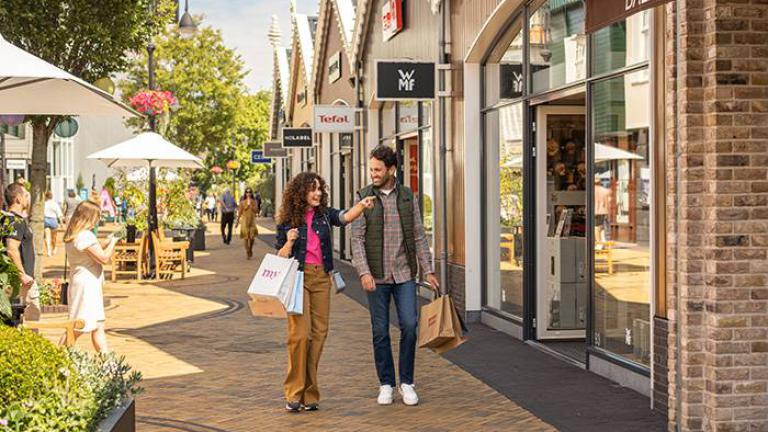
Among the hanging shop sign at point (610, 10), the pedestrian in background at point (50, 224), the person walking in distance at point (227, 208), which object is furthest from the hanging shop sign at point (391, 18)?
the person walking in distance at point (227, 208)

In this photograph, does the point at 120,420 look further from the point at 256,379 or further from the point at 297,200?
the point at 256,379

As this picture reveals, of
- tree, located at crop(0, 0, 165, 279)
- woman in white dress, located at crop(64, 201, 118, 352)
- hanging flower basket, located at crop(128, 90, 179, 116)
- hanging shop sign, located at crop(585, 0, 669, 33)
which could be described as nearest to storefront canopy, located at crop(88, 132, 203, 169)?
hanging flower basket, located at crop(128, 90, 179, 116)

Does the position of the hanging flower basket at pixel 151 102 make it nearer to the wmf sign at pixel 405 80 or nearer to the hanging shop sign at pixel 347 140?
the hanging shop sign at pixel 347 140

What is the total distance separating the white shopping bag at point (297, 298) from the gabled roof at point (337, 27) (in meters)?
16.8

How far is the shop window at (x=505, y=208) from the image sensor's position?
1280 centimetres

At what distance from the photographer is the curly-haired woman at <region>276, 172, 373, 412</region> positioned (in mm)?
8539

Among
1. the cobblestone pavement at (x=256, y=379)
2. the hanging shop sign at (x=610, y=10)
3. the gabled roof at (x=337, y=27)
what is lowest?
the cobblestone pavement at (x=256, y=379)

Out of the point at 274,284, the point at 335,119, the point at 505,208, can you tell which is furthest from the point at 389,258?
the point at 335,119

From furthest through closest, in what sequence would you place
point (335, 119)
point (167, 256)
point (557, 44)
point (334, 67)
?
point (334, 67) → point (335, 119) → point (167, 256) → point (557, 44)

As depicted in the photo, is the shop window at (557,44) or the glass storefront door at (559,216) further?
the glass storefront door at (559,216)

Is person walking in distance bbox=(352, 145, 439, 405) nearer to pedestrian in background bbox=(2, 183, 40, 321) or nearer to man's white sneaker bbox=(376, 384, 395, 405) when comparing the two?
man's white sneaker bbox=(376, 384, 395, 405)

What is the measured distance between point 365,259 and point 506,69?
5.42m

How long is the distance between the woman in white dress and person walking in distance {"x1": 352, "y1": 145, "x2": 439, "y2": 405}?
2499 mm

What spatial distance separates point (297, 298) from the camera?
841 cm
